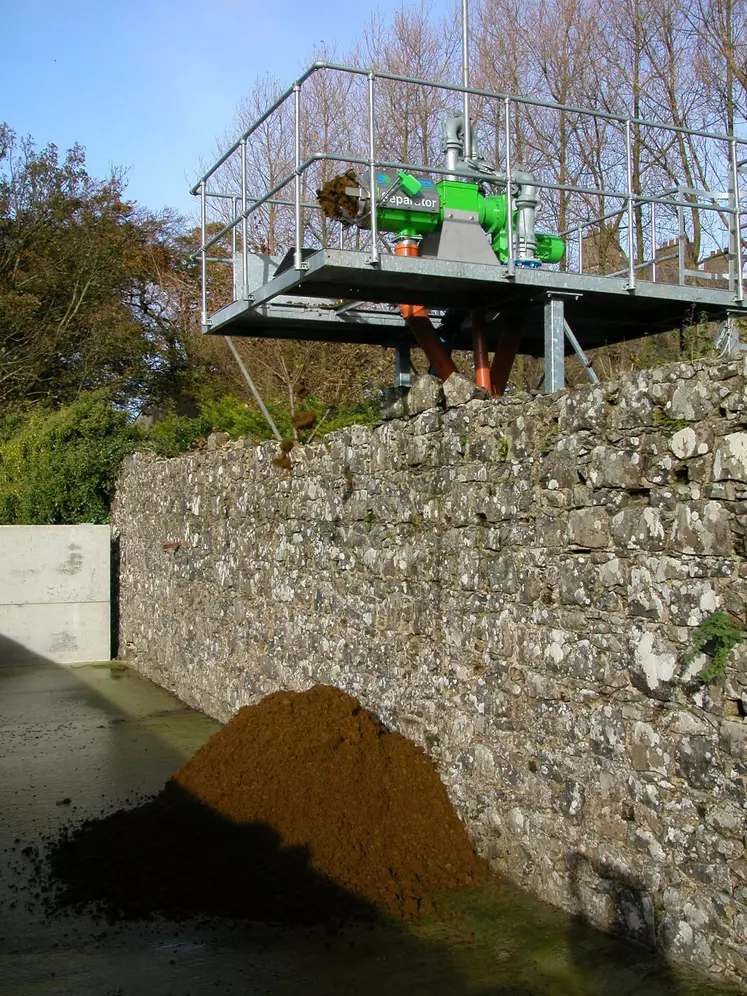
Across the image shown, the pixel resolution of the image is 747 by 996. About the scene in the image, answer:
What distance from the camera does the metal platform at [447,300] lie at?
664 centimetres

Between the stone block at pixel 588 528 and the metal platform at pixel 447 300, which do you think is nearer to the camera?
the stone block at pixel 588 528

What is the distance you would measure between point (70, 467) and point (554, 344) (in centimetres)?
1057

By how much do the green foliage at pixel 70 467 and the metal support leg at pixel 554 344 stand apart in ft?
32.5

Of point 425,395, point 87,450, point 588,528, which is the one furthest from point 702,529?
point 87,450

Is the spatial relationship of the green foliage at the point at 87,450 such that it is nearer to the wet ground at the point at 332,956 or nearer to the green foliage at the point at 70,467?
the green foliage at the point at 70,467

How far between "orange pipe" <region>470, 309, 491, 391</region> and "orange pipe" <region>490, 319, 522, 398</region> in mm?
85

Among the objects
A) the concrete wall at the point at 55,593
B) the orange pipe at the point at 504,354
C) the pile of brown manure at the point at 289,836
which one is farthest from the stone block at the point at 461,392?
the concrete wall at the point at 55,593

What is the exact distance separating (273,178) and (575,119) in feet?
15.9

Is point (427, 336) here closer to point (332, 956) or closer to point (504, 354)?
point (504, 354)

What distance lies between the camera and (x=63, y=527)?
1465 centimetres

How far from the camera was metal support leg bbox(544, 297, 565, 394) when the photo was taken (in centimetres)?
685

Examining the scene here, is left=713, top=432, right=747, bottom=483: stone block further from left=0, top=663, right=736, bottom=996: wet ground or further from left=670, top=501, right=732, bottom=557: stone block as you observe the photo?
left=0, top=663, right=736, bottom=996: wet ground

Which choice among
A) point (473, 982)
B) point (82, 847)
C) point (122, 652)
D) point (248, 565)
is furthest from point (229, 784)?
point (122, 652)

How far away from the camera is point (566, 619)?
5.24 m
